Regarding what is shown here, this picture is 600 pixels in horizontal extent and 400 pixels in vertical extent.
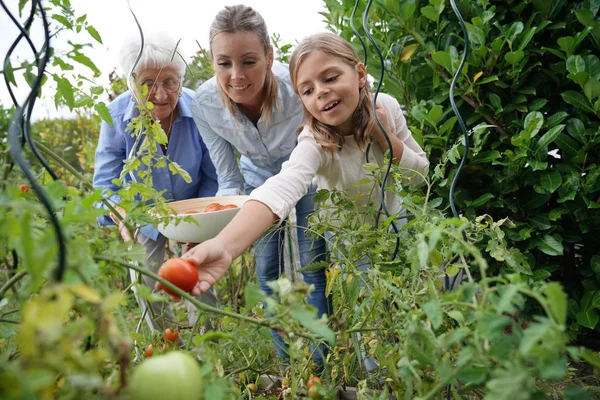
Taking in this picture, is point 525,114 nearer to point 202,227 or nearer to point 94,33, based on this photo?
point 202,227

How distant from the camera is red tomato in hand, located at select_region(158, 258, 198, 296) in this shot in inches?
33.9

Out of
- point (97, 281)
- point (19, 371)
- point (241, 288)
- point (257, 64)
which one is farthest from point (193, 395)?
point (241, 288)

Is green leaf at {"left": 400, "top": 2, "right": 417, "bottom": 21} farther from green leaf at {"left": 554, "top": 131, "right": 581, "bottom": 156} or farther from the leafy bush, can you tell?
green leaf at {"left": 554, "top": 131, "right": 581, "bottom": 156}

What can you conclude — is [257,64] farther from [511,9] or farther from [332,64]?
[511,9]

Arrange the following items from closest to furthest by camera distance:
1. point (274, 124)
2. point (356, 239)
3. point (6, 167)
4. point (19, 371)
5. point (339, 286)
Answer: point (19, 371) → point (6, 167) → point (339, 286) → point (356, 239) → point (274, 124)

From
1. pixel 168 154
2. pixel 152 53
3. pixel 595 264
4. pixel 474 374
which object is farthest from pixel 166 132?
pixel 474 374

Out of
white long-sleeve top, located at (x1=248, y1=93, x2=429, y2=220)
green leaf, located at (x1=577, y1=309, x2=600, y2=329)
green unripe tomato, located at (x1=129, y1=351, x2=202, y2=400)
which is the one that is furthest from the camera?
green leaf, located at (x1=577, y1=309, x2=600, y2=329)

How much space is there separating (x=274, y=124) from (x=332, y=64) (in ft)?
1.76

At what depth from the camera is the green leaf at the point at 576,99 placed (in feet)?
5.06

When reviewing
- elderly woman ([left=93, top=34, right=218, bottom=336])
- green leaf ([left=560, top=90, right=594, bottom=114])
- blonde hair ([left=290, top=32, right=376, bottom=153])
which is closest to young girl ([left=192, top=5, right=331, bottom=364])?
elderly woman ([left=93, top=34, right=218, bottom=336])

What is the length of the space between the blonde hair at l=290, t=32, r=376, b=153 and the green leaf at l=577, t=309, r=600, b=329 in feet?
A: 2.70

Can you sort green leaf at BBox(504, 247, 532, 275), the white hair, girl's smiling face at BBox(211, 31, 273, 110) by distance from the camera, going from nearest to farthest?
green leaf at BBox(504, 247, 532, 275), girl's smiling face at BBox(211, 31, 273, 110), the white hair

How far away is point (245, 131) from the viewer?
207cm

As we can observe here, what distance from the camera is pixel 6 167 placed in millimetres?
845
